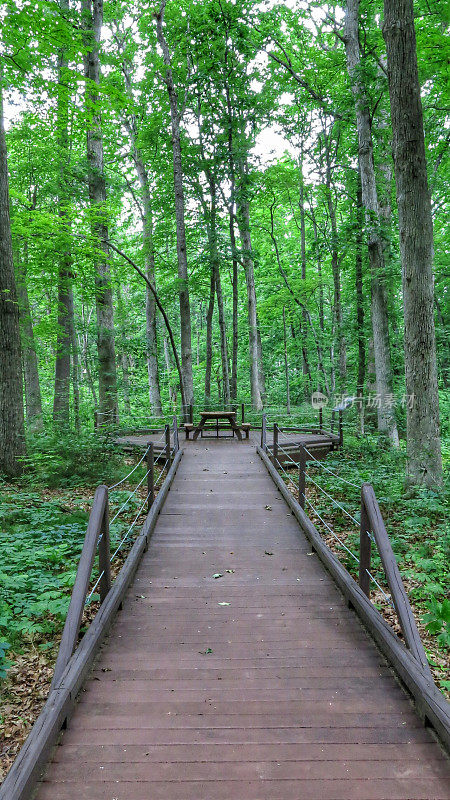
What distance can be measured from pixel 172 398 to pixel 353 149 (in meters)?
19.1

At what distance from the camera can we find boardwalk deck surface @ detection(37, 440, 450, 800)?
2.29 meters

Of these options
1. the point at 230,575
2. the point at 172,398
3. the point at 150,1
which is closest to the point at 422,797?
the point at 230,575

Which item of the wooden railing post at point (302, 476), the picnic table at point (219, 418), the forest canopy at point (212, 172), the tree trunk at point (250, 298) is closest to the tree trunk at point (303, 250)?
the forest canopy at point (212, 172)

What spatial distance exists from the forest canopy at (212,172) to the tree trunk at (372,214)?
5cm

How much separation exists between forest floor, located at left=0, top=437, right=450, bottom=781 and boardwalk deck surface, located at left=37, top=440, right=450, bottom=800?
0.74 meters

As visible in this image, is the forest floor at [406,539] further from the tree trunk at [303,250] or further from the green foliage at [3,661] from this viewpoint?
the tree trunk at [303,250]

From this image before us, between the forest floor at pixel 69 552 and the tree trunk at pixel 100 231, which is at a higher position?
the tree trunk at pixel 100 231

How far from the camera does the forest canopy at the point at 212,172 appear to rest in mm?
7926

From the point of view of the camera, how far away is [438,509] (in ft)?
22.8

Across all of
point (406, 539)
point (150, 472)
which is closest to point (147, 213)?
point (150, 472)

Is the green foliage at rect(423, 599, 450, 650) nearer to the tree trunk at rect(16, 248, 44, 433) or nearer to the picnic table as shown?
the picnic table

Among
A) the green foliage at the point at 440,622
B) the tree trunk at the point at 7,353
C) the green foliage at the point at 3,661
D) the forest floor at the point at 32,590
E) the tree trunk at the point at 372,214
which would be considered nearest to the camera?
the green foliage at the point at 3,661

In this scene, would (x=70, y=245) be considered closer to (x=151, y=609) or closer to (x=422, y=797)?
(x=151, y=609)

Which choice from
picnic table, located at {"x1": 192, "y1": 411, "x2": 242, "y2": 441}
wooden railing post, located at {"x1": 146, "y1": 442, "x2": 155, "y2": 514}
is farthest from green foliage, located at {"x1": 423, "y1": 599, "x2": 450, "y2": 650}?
picnic table, located at {"x1": 192, "y1": 411, "x2": 242, "y2": 441}
